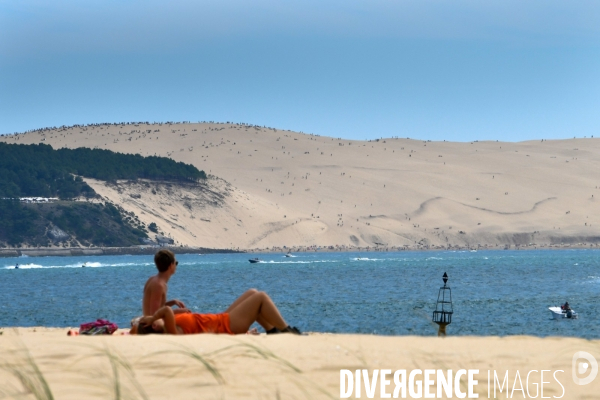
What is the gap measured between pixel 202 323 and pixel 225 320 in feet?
0.98

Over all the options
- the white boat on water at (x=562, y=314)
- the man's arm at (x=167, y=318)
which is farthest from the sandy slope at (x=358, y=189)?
the man's arm at (x=167, y=318)

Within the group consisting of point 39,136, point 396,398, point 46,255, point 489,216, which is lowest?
point 396,398

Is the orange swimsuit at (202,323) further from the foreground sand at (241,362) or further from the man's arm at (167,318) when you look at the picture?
the foreground sand at (241,362)

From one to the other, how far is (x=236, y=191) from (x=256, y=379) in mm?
142913

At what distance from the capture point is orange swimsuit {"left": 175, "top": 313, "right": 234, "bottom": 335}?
1241 cm

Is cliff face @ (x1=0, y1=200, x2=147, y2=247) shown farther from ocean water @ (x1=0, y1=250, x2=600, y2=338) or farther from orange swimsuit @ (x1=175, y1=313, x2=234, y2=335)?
orange swimsuit @ (x1=175, y1=313, x2=234, y2=335)

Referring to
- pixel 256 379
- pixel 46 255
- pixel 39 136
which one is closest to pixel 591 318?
pixel 256 379

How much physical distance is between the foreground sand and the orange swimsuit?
770mm

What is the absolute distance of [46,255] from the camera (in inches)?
4670

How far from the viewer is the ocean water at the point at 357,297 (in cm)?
3170

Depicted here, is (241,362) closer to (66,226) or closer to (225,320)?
(225,320)

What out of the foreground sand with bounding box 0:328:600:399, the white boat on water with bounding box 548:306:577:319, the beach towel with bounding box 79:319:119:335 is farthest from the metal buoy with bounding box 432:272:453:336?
→ the foreground sand with bounding box 0:328:600:399

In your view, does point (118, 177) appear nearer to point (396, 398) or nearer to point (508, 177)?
point (508, 177)

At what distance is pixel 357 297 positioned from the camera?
149 feet
